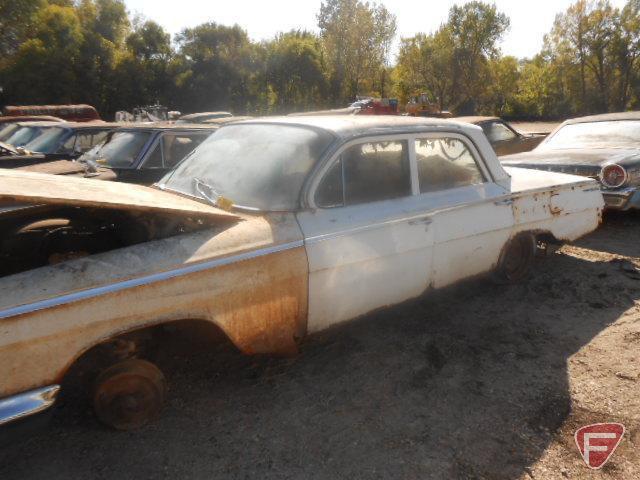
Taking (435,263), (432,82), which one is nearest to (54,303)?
(435,263)

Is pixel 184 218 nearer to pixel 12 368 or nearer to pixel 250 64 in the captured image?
pixel 12 368

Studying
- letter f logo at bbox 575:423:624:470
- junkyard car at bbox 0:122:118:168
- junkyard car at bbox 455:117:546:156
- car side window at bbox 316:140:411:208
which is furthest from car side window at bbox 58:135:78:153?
letter f logo at bbox 575:423:624:470

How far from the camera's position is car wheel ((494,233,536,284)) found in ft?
13.8

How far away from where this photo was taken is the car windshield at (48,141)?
365 inches

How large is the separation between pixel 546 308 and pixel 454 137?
1.58 meters

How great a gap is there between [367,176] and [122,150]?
201 inches

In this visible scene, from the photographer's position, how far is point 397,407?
109 inches

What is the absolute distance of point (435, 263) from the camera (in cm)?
340

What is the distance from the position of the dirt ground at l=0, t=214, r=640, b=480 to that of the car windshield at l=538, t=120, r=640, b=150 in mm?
3553

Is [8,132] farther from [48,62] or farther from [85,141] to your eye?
[48,62]

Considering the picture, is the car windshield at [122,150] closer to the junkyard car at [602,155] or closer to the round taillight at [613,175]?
the junkyard car at [602,155]

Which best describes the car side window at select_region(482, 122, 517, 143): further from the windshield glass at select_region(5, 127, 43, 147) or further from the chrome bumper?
the windshield glass at select_region(5, 127, 43, 147)

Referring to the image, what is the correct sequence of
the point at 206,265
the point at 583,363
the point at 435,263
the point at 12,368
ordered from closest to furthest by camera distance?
the point at 12,368
the point at 206,265
the point at 583,363
the point at 435,263

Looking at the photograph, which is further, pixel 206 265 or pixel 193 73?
pixel 193 73
